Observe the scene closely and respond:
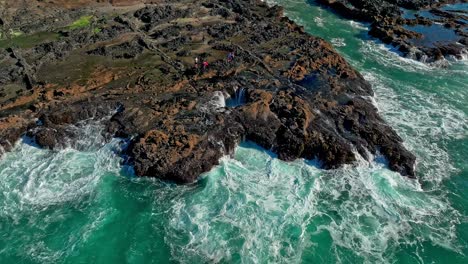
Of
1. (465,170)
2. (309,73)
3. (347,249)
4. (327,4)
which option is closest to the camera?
(347,249)

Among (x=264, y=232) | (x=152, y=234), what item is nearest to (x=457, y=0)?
(x=264, y=232)

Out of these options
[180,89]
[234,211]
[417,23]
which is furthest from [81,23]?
[417,23]

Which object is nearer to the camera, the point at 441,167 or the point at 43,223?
the point at 43,223

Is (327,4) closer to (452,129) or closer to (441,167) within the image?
(452,129)

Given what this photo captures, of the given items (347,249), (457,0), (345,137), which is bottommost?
(347,249)

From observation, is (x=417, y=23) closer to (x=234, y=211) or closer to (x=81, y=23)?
(x=234, y=211)

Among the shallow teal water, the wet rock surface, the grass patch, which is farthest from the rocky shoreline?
the wet rock surface
